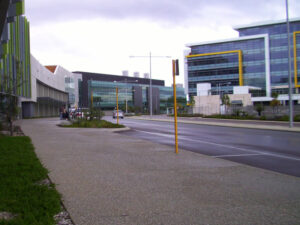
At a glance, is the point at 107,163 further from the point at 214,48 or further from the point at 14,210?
the point at 214,48

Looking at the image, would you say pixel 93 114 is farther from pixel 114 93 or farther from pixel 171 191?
pixel 114 93

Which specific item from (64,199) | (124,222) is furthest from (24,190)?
(124,222)

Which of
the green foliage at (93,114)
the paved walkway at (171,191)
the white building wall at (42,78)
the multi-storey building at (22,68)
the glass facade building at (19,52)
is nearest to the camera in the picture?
the paved walkway at (171,191)

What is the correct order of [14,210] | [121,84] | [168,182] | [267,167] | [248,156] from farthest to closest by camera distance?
[121,84], [248,156], [267,167], [168,182], [14,210]

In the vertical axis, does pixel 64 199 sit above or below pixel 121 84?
below

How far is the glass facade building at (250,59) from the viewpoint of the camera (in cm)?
7894

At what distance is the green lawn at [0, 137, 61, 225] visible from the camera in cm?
445

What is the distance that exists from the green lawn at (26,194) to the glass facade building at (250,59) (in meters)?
77.1

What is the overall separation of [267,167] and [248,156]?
199 cm

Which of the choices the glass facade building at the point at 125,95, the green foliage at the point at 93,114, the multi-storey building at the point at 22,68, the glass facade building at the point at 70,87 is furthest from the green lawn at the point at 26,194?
the glass facade building at the point at 125,95

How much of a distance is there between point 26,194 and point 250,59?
83.7 metres

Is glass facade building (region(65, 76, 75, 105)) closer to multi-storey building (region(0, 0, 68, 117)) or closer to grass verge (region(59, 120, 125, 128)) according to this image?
multi-storey building (region(0, 0, 68, 117))

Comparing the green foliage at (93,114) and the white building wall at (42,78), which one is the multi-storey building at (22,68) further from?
the green foliage at (93,114)

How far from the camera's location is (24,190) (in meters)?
5.87
